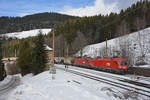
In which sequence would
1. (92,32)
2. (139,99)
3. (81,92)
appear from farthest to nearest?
(92,32) → (81,92) → (139,99)

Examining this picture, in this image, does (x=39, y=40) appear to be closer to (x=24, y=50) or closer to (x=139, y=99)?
(x=24, y=50)

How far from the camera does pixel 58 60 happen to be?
220 feet

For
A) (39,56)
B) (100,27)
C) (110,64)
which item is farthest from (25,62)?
(100,27)

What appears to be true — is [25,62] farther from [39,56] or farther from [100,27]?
[100,27]

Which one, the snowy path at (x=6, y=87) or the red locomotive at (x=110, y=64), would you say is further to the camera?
the snowy path at (x=6, y=87)

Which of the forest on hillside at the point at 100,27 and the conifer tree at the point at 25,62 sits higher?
the forest on hillside at the point at 100,27

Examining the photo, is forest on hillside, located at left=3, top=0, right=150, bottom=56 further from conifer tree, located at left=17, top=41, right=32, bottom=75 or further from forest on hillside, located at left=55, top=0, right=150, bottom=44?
conifer tree, located at left=17, top=41, right=32, bottom=75

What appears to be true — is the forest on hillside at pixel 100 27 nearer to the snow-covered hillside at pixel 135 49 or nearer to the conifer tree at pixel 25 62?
the snow-covered hillside at pixel 135 49

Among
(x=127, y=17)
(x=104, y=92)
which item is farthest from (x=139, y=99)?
(x=127, y=17)

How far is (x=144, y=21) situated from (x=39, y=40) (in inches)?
1978

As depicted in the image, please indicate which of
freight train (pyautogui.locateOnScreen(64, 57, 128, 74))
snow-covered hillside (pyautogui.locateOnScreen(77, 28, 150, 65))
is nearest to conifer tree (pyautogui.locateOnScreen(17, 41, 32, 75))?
freight train (pyautogui.locateOnScreen(64, 57, 128, 74))

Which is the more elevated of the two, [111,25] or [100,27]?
[100,27]

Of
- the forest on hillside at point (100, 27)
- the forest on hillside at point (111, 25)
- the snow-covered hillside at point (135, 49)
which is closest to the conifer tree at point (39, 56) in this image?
the snow-covered hillside at point (135, 49)

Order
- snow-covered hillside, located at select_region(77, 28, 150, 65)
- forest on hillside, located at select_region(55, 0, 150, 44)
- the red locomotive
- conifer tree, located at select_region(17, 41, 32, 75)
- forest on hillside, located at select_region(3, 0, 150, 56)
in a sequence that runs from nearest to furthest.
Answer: the red locomotive
snow-covered hillside, located at select_region(77, 28, 150, 65)
conifer tree, located at select_region(17, 41, 32, 75)
forest on hillside, located at select_region(55, 0, 150, 44)
forest on hillside, located at select_region(3, 0, 150, 56)
